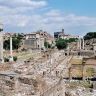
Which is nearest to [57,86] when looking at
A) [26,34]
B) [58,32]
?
[26,34]

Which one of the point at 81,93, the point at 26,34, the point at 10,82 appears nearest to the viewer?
the point at 10,82

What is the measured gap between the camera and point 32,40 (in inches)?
3841

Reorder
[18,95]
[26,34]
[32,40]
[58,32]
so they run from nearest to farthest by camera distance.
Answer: [18,95], [32,40], [26,34], [58,32]

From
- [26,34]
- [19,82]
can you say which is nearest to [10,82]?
[19,82]

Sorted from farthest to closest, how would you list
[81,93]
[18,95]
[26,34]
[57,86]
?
[26,34] → [81,93] → [57,86] → [18,95]

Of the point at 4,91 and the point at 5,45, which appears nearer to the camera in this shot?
the point at 4,91

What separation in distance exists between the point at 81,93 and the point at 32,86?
6.56m

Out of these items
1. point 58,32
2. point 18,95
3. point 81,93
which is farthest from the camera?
point 58,32

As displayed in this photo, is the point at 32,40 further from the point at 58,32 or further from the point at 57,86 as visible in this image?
the point at 57,86

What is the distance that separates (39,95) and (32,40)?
86.7 meters

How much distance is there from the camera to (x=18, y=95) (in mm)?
10492

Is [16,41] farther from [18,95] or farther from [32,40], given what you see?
[18,95]

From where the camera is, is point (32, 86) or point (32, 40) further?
point (32, 40)

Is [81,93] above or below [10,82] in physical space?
below
